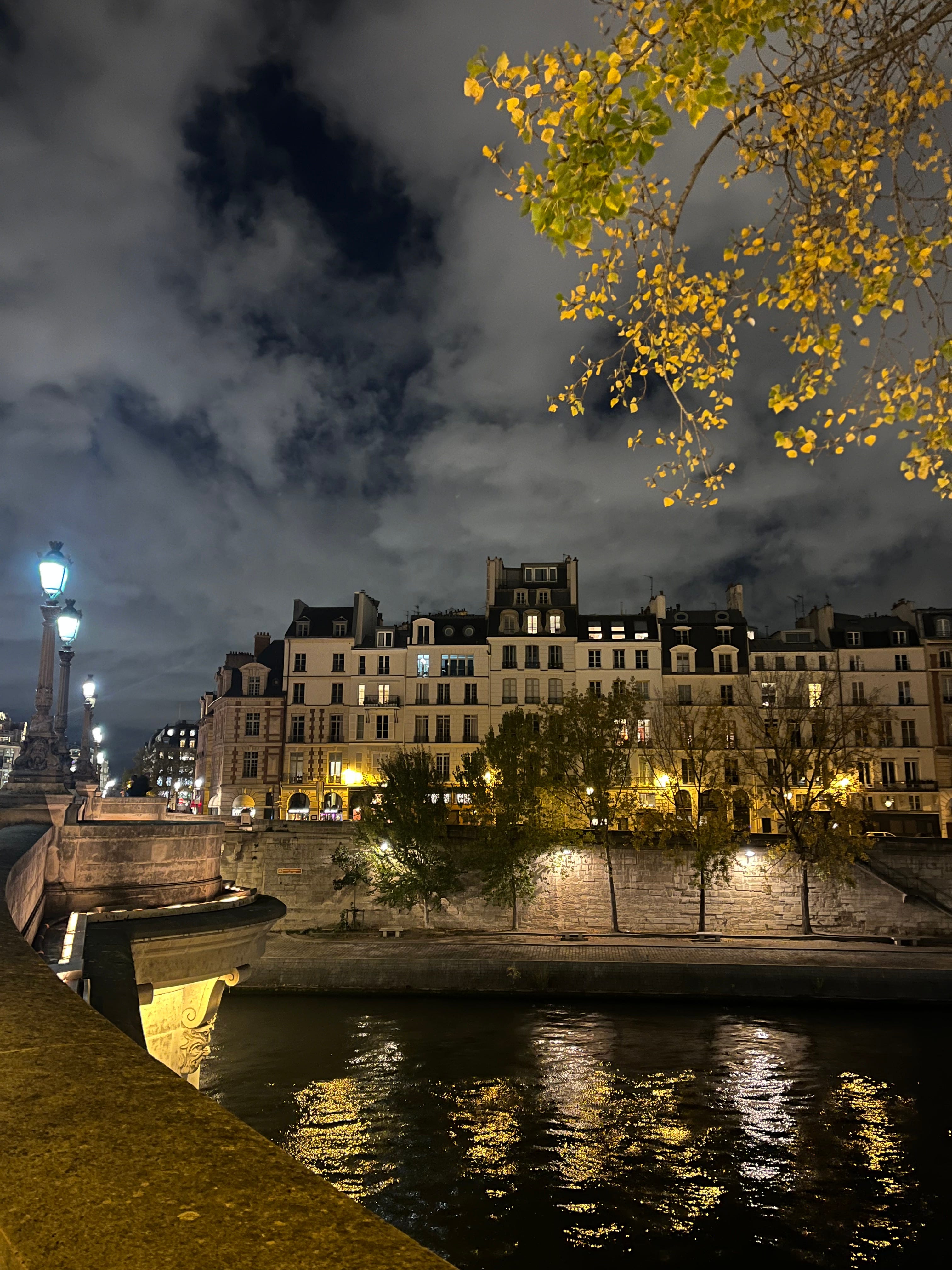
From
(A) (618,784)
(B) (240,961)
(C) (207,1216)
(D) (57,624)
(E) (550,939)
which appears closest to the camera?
(C) (207,1216)

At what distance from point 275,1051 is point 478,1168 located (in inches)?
380

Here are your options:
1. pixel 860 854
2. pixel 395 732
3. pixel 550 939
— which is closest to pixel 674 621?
pixel 395 732

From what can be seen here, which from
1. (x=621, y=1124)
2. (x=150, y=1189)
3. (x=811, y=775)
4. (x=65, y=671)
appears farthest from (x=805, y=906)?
(x=150, y=1189)

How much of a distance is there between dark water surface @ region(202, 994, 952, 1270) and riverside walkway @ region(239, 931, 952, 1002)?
0.73 metres

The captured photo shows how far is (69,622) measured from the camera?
16188 millimetres

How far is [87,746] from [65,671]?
36.7ft

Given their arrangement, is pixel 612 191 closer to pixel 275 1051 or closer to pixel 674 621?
pixel 275 1051

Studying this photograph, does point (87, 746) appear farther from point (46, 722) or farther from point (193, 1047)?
point (193, 1047)

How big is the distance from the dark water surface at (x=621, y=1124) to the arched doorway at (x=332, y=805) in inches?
1045

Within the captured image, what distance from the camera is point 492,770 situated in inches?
1636

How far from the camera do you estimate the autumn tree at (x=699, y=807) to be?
34.9 metres

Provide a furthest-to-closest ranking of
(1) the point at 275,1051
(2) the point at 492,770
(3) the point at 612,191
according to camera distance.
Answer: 1. (2) the point at 492,770
2. (1) the point at 275,1051
3. (3) the point at 612,191

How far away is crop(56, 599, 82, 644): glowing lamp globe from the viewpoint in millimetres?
16016

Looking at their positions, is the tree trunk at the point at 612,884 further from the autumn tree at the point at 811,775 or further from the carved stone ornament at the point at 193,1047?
the carved stone ornament at the point at 193,1047
